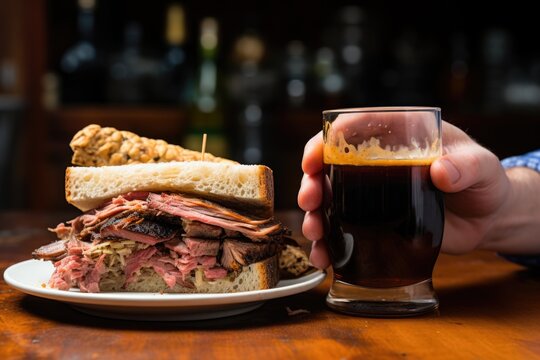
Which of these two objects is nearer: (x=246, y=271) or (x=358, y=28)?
(x=246, y=271)

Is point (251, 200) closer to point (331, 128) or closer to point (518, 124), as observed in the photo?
point (331, 128)

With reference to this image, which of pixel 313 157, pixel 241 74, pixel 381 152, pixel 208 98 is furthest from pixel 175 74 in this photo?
pixel 381 152

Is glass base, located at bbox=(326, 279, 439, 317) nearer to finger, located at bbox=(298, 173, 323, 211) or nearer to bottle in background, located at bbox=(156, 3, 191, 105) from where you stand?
finger, located at bbox=(298, 173, 323, 211)

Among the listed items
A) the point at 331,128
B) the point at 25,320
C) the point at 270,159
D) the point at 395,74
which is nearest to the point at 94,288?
the point at 25,320

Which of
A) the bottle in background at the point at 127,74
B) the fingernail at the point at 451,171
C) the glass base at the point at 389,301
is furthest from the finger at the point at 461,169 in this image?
the bottle in background at the point at 127,74

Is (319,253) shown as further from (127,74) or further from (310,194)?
(127,74)
